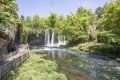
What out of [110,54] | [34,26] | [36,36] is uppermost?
[34,26]

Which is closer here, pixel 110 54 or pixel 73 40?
pixel 110 54

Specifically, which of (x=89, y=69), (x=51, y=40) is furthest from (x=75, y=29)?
(x=89, y=69)

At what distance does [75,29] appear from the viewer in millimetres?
49719

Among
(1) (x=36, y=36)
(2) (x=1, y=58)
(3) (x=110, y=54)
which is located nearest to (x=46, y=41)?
(1) (x=36, y=36)

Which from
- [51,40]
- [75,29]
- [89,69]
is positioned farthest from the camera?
[51,40]

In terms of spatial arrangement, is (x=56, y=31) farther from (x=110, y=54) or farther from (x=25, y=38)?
(x=110, y=54)

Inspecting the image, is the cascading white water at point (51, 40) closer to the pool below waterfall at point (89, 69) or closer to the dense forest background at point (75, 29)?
the dense forest background at point (75, 29)

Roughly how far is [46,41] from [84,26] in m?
17.7

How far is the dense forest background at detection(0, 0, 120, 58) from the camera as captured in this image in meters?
14.3

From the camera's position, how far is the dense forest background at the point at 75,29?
14.3 metres

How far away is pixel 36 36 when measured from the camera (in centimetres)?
6053

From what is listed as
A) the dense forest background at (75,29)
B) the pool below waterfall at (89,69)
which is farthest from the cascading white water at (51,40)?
the pool below waterfall at (89,69)

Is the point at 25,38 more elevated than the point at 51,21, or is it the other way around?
the point at 51,21

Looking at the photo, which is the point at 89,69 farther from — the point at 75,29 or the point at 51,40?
the point at 51,40
